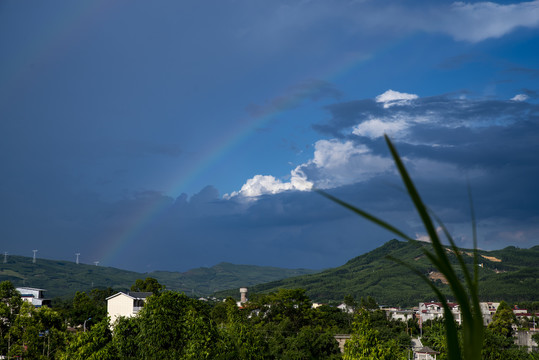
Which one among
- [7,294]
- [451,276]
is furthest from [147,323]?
[451,276]

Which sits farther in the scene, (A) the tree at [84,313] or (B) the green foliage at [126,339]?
(A) the tree at [84,313]

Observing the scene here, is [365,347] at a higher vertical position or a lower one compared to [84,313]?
lower

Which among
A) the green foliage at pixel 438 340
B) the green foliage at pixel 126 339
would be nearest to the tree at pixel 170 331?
the green foliage at pixel 126 339

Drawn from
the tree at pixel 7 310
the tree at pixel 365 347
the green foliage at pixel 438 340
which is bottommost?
the green foliage at pixel 438 340

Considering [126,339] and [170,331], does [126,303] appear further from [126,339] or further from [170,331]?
[126,339]

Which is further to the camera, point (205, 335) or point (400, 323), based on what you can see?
point (400, 323)

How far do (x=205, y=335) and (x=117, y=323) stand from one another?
12.5 ft

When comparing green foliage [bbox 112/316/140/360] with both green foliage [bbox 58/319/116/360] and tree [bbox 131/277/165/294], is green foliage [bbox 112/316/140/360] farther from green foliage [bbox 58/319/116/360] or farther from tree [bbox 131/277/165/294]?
tree [bbox 131/277/165/294]

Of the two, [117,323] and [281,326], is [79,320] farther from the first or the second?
[117,323]

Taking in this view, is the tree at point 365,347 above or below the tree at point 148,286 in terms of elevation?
below

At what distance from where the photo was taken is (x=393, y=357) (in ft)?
65.4

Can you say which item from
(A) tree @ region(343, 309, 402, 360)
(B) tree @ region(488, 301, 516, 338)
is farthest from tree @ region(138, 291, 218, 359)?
(B) tree @ region(488, 301, 516, 338)

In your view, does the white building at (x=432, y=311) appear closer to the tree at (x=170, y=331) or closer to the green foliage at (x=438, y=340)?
the green foliage at (x=438, y=340)

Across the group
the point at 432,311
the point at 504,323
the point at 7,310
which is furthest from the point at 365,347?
the point at 432,311
